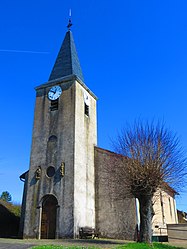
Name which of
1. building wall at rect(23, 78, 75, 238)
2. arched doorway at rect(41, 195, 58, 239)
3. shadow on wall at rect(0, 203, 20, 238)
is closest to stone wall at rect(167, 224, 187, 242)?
building wall at rect(23, 78, 75, 238)

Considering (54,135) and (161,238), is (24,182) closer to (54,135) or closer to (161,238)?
(54,135)

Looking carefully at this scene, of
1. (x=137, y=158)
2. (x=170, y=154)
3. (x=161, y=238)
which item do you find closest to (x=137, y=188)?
(x=137, y=158)

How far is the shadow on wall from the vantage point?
23.0 metres

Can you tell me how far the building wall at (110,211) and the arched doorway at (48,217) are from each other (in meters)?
3.36

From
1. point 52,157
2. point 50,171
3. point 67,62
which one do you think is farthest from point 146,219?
point 67,62

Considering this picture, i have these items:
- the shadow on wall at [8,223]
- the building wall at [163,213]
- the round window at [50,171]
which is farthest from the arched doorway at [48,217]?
the building wall at [163,213]

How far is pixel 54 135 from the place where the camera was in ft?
68.4

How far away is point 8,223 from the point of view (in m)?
23.9

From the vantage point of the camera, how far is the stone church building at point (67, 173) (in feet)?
59.6

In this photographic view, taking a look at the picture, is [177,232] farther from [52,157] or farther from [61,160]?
[52,157]

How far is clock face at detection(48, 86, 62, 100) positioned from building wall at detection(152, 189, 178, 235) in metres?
11.2

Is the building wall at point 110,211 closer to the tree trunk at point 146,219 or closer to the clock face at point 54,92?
the tree trunk at point 146,219

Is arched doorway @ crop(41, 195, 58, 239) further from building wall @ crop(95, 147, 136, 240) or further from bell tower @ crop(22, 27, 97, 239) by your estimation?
building wall @ crop(95, 147, 136, 240)

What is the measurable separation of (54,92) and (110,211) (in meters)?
10.5
